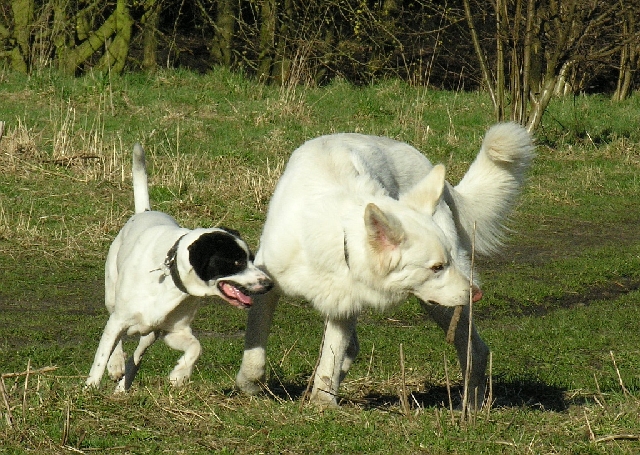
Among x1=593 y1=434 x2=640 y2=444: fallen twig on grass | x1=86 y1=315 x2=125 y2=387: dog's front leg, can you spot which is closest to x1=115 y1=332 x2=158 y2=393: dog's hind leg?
x1=86 y1=315 x2=125 y2=387: dog's front leg

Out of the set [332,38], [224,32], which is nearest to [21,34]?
[224,32]

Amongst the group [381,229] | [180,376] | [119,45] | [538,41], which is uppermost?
[538,41]

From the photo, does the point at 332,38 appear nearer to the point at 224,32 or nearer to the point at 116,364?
the point at 224,32

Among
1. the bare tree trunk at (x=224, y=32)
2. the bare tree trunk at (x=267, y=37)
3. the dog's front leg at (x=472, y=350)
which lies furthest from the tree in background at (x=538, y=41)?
the dog's front leg at (x=472, y=350)

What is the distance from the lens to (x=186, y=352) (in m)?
5.95

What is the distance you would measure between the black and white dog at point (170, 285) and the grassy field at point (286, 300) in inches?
9.8

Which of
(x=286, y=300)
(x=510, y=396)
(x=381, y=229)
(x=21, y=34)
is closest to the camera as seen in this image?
(x=381, y=229)

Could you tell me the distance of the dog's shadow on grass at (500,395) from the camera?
6480mm

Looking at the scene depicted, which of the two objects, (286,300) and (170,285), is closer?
(170,285)

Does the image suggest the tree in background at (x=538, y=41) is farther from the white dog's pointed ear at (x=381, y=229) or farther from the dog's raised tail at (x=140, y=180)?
the white dog's pointed ear at (x=381, y=229)

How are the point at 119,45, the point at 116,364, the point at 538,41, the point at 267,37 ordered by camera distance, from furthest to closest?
the point at 267,37 < the point at 119,45 < the point at 538,41 < the point at 116,364

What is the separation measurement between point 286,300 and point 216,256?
349 centimetres

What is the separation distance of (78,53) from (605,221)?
9.22 meters

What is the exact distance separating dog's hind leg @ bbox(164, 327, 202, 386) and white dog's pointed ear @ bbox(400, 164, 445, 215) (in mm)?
1498
